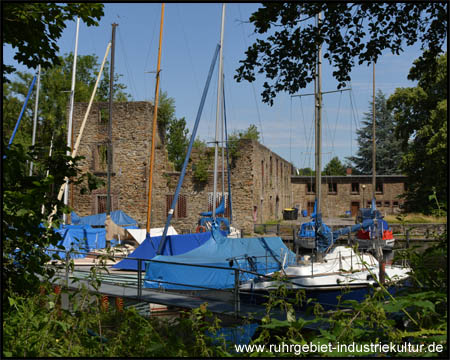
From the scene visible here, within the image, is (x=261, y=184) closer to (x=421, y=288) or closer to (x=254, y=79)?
(x=254, y=79)

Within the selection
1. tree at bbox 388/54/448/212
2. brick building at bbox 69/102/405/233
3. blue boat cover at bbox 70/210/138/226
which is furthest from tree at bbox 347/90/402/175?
blue boat cover at bbox 70/210/138/226

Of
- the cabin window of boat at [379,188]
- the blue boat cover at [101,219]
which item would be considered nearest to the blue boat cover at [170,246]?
the blue boat cover at [101,219]

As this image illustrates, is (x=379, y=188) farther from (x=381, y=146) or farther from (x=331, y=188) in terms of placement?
(x=381, y=146)

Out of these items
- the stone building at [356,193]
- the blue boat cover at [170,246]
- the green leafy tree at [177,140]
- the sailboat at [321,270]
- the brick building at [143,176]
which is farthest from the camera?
the stone building at [356,193]

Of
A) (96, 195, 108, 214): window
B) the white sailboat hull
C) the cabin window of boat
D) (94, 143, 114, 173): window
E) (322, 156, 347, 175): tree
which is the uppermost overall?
(322, 156, 347, 175): tree

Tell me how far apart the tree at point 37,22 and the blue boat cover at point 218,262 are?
5782mm

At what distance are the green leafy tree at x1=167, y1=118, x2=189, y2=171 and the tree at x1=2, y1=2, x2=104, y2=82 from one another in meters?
37.1

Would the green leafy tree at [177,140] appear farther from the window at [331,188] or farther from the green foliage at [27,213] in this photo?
the green foliage at [27,213]

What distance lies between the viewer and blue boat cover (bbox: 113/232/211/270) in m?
15.5

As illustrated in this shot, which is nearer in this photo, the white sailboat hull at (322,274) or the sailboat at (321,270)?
the sailboat at (321,270)

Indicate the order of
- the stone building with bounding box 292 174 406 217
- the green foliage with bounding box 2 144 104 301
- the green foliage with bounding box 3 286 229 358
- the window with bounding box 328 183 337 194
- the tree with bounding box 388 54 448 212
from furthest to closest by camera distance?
1. the window with bounding box 328 183 337 194
2. the stone building with bounding box 292 174 406 217
3. the tree with bounding box 388 54 448 212
4. the green foliage with bounding box 2 144 104 301
5. the green foliage with bounding box 3 286 229 358


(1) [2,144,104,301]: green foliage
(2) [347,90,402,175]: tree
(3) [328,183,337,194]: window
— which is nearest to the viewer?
(1) [2,144,104,301]: green foliage

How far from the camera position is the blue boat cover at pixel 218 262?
12.0 metres

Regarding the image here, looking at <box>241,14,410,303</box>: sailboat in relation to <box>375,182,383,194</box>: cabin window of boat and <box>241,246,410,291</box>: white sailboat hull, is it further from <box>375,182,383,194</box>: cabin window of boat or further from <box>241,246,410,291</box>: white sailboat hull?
<box>375,182,383,194</box>: cabin window of boat
